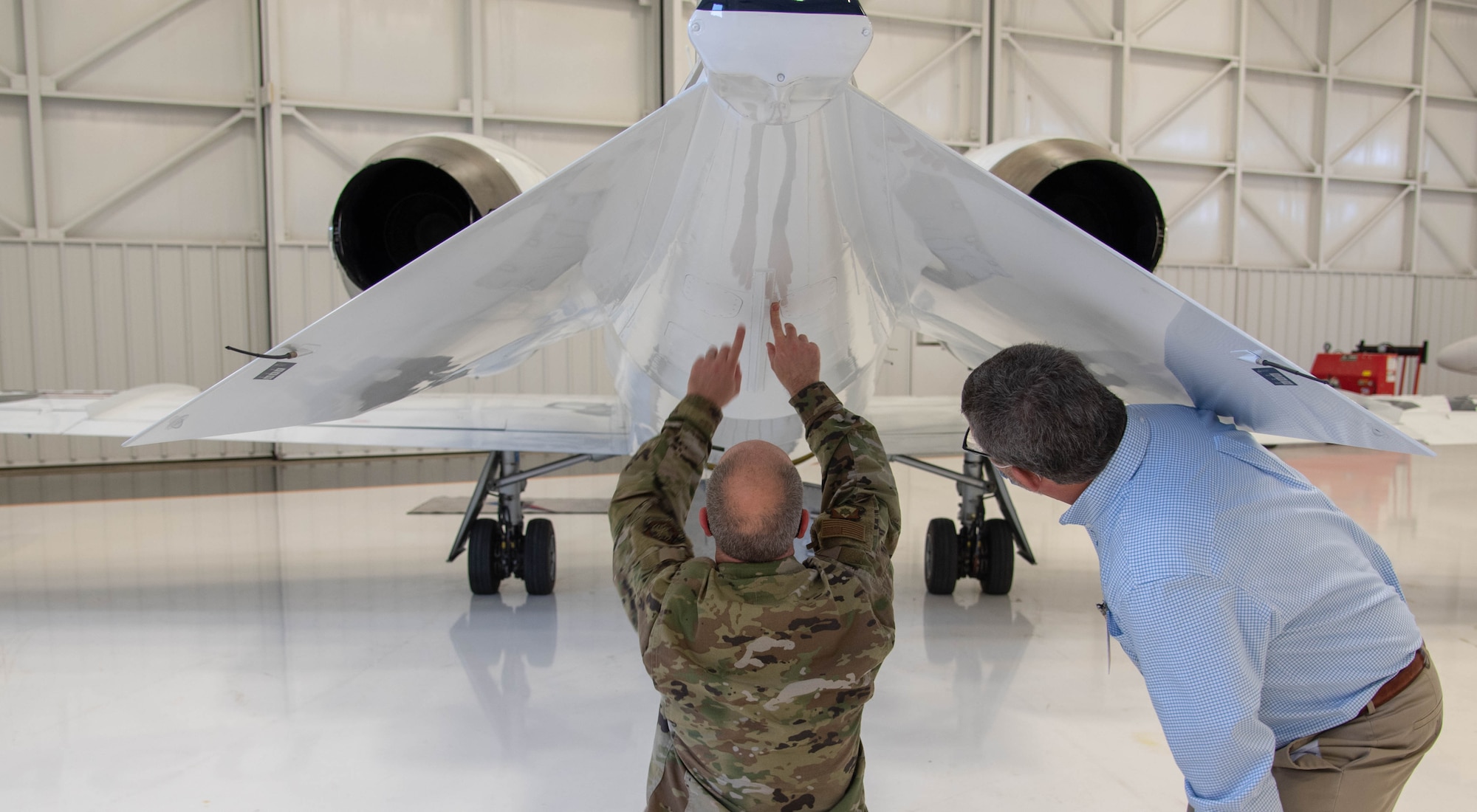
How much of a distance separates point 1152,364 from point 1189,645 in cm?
105

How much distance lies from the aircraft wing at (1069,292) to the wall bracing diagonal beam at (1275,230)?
16.0m

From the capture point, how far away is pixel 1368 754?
5.24ft

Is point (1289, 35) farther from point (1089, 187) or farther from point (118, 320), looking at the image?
point (118, 320)

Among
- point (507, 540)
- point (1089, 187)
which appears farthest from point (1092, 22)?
point (507, 540)

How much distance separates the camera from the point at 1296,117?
644 inches

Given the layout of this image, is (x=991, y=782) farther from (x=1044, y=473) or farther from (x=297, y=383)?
(x=297, y=383)

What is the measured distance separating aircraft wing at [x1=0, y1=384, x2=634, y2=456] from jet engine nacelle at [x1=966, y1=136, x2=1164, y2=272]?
2.74 metres

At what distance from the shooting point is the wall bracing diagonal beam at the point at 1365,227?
16.5 m

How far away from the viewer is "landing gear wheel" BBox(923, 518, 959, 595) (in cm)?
630

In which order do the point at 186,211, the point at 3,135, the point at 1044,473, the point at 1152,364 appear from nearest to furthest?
the point at 1044,473, the point at 1152,364, the point at 3,135, the point at 186,211

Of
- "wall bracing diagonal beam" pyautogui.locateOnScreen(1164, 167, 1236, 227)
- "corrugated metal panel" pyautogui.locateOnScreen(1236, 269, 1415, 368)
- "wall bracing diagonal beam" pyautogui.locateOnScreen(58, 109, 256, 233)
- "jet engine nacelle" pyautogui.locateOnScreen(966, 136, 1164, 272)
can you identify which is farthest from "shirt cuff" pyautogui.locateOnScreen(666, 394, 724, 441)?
"corrugated metal panel" pyautogui.locateOnScreen(1236, 269, 1415, 368)

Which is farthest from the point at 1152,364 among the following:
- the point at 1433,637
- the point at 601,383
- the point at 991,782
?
the point at 601,383

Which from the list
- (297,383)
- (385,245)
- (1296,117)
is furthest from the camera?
(1296,117)

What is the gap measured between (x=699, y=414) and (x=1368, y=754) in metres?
1.52
